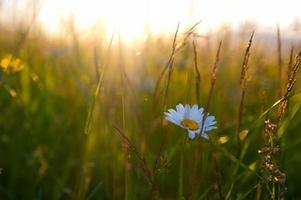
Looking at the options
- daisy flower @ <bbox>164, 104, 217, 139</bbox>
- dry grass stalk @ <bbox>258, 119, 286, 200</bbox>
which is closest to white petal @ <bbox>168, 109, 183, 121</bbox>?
daisy flower @ <bbox>164, 104, 217, 139</bbox>

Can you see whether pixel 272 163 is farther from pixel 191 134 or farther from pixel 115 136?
pixel 115 136

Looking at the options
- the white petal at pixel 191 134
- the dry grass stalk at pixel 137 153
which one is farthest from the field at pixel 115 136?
the white petal at pixel 191 134

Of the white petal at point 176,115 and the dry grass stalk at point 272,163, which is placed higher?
the white petal at point 176,115

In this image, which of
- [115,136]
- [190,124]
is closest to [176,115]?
[190,124]

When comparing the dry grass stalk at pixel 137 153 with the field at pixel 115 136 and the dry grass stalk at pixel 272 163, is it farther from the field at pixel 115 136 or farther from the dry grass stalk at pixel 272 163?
the dry grass stalk at pixel 272 163

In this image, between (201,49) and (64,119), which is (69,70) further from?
(201,49)

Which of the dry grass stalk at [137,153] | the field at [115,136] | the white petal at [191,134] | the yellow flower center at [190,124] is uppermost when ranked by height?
the field at [115,136]

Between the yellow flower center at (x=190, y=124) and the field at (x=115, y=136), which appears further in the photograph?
the field at (x=115, y=136)

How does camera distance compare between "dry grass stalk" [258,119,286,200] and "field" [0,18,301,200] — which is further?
"field" [0,18,301,200]

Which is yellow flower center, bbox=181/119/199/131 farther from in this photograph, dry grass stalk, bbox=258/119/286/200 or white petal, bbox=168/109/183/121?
dry grass stalk, bbox=258/119/286/200
